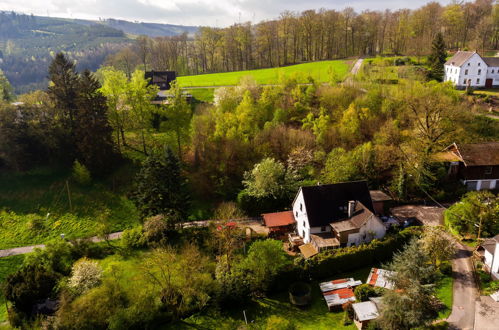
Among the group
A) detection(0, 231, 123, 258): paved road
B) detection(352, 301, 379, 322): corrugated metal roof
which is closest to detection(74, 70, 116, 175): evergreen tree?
detection(0, 231, 123, 258): paved road

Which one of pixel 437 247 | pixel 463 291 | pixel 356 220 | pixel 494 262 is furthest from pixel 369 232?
pixel 494 262

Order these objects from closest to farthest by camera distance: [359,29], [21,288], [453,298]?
[453,298]
[21,288]
[359,29]

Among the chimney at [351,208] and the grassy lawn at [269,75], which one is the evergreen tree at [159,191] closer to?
the chimney at [351,208]

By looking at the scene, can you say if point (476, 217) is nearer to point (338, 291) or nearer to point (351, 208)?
point (351, 208)

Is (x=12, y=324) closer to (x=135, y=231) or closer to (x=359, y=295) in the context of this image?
(x=135, y=231)

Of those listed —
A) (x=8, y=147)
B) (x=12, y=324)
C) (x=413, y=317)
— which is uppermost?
(x=8, y=147)

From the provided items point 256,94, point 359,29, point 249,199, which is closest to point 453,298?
point 249,199

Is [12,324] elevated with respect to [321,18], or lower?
lower
